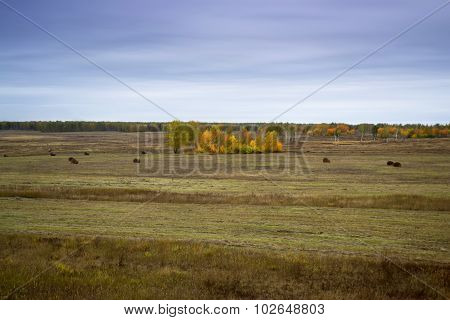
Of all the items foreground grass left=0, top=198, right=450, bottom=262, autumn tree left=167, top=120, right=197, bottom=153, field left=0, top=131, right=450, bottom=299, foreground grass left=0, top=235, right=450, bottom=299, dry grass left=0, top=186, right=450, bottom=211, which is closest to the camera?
foreground grass left=0, top=235, right=450, bottom=299

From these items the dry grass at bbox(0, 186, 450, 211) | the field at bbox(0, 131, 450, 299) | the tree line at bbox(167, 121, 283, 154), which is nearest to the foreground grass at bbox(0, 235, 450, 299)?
the field at bbox(0, 131, 450, 299)

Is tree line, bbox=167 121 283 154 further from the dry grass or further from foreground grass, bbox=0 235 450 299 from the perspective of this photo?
foreground grass, bbox=0 235 450 299

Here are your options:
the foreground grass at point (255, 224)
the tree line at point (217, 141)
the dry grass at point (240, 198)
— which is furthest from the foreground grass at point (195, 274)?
the tree line at point (217, 141)

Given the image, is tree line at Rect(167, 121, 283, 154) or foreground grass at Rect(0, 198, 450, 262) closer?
foreground grass at Rect(0, 198, 450, 262)

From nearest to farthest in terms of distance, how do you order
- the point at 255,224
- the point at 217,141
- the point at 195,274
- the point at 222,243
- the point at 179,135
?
the point at 195,274 < the point at 222,243 < the point at 255,224 < the point at 179,135 < the point at 217,141

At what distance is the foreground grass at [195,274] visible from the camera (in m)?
11.2

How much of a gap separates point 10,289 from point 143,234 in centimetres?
1082

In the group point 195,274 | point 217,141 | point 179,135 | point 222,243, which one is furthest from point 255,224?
point 179,135

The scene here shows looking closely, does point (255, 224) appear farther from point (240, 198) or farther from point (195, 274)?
point (195, 274)

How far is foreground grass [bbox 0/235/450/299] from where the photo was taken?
1121 centimetres

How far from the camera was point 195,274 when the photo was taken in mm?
13172

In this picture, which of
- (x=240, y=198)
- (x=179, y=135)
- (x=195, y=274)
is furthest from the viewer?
(x=179, y=135)

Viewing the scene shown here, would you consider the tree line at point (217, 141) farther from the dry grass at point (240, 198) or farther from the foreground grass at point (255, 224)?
the foreground grass at point (255, 224)
